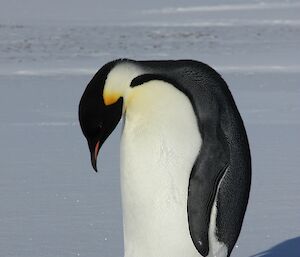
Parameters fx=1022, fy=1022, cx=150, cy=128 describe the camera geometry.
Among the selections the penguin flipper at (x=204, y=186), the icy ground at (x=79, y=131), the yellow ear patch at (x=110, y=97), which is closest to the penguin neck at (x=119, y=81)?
the yellow ear patch at (x=110, y=97)

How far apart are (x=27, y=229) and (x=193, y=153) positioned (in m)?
1.37

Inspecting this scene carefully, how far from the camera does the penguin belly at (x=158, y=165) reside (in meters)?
2.80

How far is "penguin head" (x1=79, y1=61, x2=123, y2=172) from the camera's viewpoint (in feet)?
9.07

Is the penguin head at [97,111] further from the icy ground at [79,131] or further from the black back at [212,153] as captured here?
the icy ground at [79,131]

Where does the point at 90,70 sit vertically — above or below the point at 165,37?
above

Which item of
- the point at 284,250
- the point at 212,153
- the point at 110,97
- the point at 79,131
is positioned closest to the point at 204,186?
the point at 212,153

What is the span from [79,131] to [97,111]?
3.51m

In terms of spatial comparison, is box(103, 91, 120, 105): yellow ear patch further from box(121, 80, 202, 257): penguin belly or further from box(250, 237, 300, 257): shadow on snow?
box(250, 237, 300, 257): shadow on snow

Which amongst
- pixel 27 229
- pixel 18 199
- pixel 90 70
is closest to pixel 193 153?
pixel 27 229

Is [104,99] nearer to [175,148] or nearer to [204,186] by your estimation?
[175,148]

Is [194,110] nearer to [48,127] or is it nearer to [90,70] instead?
[48,127]

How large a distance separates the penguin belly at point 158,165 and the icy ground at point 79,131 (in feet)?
2.32

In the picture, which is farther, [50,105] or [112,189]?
[50,105]

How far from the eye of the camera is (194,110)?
2771mm
